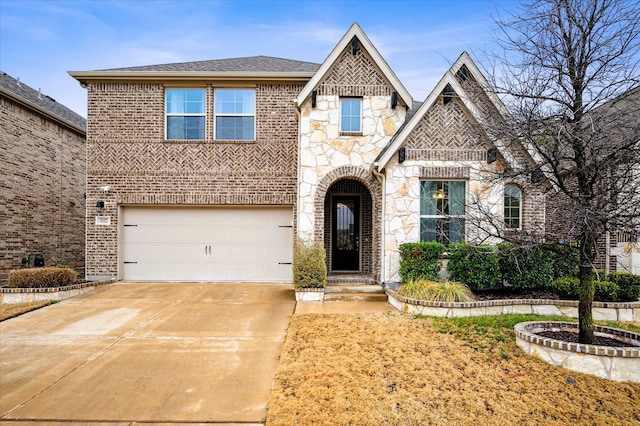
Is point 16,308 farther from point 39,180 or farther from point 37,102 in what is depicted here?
point 37,102

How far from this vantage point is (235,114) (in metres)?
11.6

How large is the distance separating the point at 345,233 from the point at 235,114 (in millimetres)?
5158

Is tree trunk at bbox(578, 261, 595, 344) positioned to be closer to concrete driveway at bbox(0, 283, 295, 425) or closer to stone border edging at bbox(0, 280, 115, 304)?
concrete driveway at bbox(0, 283, 295, 425)

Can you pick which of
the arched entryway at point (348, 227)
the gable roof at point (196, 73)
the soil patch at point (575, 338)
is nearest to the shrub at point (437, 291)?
the soil patch at point (575, 338)

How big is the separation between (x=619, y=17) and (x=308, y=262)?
6.87m

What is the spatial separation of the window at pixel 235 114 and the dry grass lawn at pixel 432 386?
289 inches

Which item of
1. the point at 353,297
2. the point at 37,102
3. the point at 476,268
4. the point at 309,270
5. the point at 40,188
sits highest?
the point at 37,102

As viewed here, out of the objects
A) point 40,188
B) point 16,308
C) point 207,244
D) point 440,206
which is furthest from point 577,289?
point 40,188

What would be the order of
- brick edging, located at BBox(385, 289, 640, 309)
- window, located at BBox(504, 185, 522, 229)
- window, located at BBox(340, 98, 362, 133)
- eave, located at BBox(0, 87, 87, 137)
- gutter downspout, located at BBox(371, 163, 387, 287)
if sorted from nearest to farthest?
brick edging, located at BBox(385, 289, 640, 309) → gutter downspout, located at BBox(371, 163, 387, 287) → window, located at BBox(504, 185, 522, 229) → window, located at BBox(340, 98, 362, 133) → eave, located at BBox(0, 87, 87, 137)

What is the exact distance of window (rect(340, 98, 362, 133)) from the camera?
34.1 feet

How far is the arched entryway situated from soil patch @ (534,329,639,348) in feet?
20.2

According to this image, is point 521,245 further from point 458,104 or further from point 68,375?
point 68,375

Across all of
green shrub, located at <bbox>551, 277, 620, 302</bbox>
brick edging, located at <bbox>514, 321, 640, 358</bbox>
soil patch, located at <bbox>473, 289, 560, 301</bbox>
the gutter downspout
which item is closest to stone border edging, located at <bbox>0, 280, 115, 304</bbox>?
the gutter downspout

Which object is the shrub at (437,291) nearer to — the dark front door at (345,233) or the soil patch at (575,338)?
the soil patch at (575,338)
